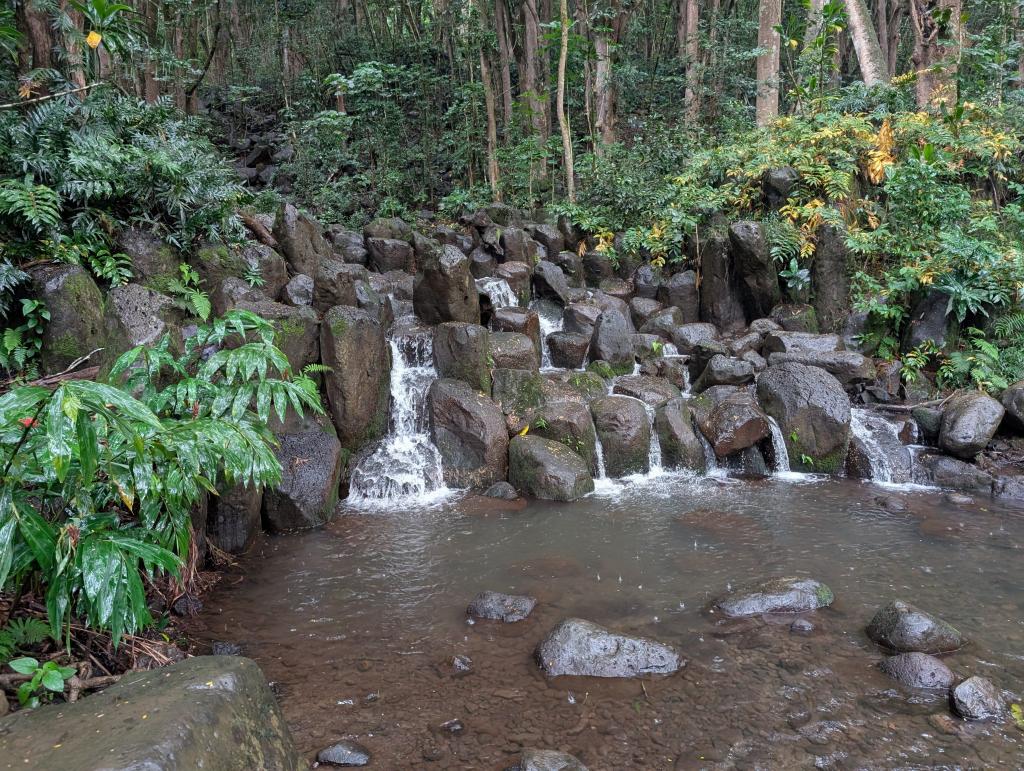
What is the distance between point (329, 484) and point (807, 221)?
10.2m

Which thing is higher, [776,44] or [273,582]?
[776,44]

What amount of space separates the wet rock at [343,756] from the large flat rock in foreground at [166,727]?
589mm

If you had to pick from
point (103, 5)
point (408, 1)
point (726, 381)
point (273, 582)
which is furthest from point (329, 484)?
point (408, 1)

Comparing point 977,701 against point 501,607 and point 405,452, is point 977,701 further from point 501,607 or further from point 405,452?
point 405,452

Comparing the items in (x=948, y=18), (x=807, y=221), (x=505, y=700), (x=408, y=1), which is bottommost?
(x=505, y=700)

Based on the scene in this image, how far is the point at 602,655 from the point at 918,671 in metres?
2.15

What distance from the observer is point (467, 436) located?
8.84 meters

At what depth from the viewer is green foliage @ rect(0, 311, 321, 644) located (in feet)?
8.34

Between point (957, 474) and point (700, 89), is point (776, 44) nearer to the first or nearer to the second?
A: point (700, 89)

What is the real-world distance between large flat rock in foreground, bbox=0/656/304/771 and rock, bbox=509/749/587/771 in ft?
4.06

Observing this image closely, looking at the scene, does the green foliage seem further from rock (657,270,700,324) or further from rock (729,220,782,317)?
rock (657,270,700,324)

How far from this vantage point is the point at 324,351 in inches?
335

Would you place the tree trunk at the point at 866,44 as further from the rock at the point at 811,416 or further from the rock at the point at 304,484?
the rock at the point at 304,484

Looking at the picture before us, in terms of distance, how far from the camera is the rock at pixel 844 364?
10227 millimetres
